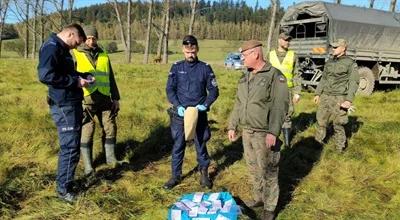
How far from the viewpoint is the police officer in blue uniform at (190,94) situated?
514cm

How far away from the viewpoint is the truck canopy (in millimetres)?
14336

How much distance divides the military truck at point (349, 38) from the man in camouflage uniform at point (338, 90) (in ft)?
21.1

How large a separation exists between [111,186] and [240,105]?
1922 mm

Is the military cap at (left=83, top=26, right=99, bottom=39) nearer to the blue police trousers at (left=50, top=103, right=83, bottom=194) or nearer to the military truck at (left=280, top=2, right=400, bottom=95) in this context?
the blue police trousers at (left=50, top=103, right=83, bottom=194)

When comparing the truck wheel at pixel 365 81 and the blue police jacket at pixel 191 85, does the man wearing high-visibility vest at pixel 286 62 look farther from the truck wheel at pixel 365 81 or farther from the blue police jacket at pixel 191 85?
the truck wheel at pixel 365 81

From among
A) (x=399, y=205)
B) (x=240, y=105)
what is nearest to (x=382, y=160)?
A: (x=399, y=205)

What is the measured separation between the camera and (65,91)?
4.58 meters

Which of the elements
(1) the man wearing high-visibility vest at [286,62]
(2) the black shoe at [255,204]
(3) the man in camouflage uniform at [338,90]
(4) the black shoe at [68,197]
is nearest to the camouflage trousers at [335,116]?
(3) the man in camouflage uniform at [338,90]

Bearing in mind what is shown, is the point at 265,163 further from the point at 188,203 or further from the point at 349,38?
the point at 349,38

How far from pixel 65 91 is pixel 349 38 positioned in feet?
40.5

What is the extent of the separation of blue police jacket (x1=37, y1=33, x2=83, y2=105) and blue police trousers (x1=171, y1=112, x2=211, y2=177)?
3.98 ft

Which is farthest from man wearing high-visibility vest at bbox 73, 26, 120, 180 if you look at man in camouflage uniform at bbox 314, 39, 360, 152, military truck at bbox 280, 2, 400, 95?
military truck at bbox 280, 2, 400, 95

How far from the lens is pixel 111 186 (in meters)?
5.26

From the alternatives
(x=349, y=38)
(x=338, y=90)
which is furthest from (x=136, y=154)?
(x=349, y=38)
